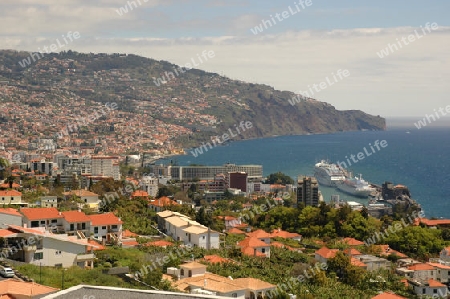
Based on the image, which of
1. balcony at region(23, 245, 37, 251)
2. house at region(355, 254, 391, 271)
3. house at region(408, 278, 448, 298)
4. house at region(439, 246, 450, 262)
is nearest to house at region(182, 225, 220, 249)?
house at region(355, 254, 391, 271)

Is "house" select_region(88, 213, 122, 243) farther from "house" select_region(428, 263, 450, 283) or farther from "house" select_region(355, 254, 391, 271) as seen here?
"house" select_region(428, 263, 450, 283)

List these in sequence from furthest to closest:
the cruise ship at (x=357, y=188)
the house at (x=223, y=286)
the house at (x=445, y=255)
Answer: the cruise ship at (x=357, y=188), the house at (x=445, y=255), the house at (x=223, y=286)

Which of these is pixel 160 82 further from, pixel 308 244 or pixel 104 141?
pixel 308 244

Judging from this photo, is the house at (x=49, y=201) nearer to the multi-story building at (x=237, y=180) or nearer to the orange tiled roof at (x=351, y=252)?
the orange tiled roof at (x=351, y=252)

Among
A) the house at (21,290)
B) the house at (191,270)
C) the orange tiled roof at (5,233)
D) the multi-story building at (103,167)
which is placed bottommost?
the house at (191,270)

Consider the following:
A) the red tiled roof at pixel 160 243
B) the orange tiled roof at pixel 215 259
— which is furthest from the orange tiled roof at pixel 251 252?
the red tiled roof at pixel 160 243

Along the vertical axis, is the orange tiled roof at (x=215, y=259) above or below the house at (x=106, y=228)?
below
